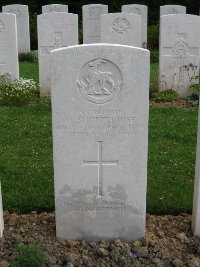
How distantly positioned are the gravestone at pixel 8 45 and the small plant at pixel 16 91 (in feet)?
0.56

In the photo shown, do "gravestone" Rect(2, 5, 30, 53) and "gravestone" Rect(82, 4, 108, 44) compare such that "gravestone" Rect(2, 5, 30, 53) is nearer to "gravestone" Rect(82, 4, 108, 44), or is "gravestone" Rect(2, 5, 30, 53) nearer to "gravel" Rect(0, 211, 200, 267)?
"gravestone" Rect(82, 4, 108, 44)

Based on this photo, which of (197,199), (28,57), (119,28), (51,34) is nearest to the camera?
(197,199)

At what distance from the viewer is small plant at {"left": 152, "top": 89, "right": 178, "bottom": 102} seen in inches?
372

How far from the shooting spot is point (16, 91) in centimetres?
945

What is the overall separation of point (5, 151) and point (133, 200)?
112 inches

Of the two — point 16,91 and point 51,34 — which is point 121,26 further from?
point 16,91

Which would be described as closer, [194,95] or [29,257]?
[29,257]

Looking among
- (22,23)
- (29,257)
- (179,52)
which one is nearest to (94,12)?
(22,23)

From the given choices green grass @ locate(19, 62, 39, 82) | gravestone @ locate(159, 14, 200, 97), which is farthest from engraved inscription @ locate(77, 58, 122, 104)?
green grass @ locate(19, 62, 39, 82)

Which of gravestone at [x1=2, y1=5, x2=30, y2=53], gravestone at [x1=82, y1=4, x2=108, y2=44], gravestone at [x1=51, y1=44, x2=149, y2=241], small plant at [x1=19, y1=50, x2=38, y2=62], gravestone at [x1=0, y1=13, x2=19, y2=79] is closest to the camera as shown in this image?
gravestone at [x1=51, y1=44, x2=149, y2=241]

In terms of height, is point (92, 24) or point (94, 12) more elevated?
point (94, 12)

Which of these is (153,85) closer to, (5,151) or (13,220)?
(5,151)

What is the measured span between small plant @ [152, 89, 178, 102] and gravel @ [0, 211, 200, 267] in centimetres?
507

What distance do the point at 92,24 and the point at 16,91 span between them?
22.8 ft
